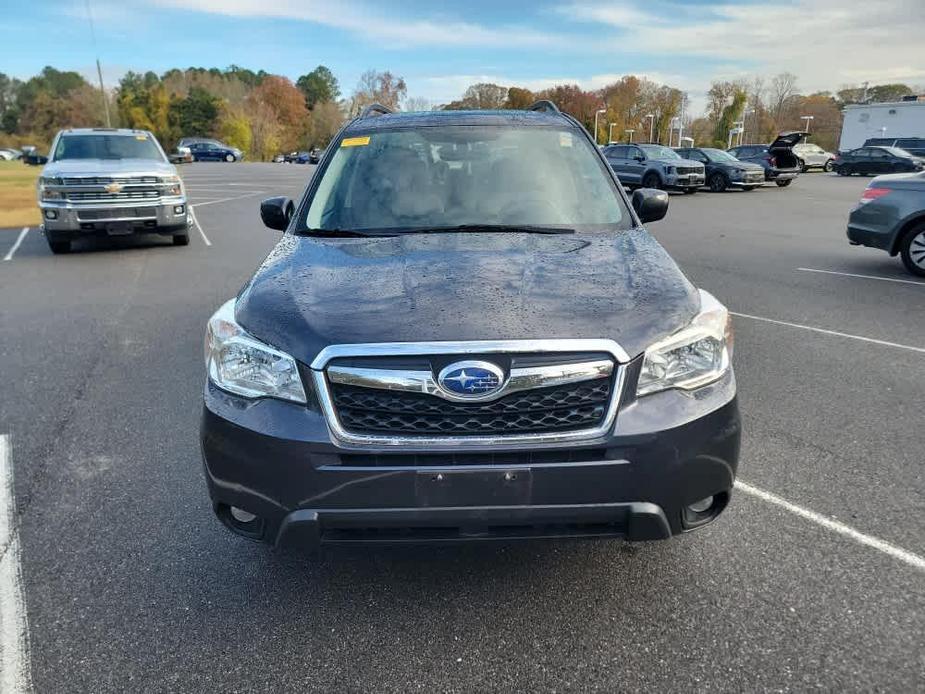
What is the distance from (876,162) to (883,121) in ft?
94.4

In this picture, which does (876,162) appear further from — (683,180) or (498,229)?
(498,229)

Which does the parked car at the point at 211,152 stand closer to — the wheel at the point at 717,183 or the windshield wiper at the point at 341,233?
the wheel at the point at 717,183

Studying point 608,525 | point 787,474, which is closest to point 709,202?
point 787,474

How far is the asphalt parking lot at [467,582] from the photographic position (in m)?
2.40

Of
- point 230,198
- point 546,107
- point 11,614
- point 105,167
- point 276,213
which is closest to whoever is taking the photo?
point 11,614

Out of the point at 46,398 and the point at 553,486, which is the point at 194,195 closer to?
the point at 46,398

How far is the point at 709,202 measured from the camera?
2203 cm

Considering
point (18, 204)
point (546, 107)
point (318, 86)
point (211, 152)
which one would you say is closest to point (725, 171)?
point (546, 107)

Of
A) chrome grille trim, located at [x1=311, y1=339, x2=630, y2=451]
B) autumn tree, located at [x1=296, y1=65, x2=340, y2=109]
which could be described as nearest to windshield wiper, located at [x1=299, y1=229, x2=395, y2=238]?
chrome grille trim, located at [x1=311, y1=339, x2=630, y2=451]

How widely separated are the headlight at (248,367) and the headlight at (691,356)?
3.88 feet

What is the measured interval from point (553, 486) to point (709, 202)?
21694mm

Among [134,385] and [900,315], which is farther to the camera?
[900,315]

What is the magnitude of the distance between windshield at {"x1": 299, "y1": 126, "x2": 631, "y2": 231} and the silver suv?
8.61 m

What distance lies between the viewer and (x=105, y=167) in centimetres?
1142
